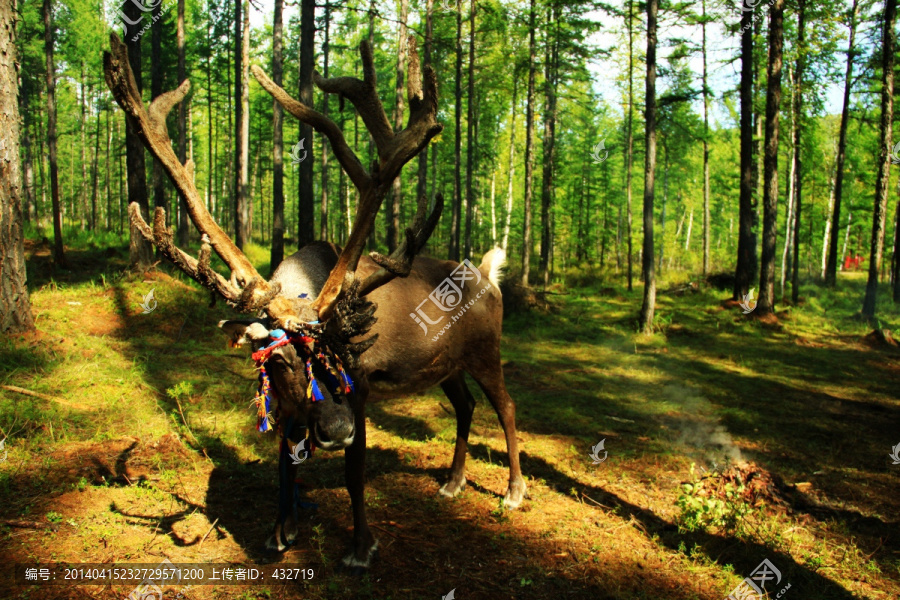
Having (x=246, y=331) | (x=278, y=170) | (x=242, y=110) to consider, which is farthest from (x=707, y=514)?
(x=242, y=110)

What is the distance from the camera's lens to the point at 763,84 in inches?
835

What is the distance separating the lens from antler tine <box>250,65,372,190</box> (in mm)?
4016

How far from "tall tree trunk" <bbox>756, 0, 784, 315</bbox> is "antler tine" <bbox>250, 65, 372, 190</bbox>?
1562 centimetres

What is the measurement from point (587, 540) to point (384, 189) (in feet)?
11.5

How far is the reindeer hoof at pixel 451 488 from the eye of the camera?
17.7ft

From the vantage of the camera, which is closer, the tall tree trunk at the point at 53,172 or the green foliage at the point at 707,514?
the green foliage at the point at 707,514

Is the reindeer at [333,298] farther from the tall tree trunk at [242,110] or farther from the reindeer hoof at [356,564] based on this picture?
the tall tree trunk at [242,110]

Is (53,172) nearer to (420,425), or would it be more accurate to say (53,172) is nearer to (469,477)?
(420,425)

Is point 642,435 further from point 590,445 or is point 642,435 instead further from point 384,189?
point 384,189

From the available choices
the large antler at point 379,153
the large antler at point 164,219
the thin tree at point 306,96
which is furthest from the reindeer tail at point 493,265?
the thin tree at point 306,96

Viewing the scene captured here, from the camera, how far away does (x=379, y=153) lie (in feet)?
13.3

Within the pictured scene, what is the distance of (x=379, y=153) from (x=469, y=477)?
3709 mm

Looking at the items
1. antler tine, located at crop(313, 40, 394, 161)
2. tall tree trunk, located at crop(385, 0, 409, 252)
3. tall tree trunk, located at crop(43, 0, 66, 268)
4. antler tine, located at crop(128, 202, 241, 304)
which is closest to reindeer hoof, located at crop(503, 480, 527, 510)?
antler tine, located at crop(128, 202, 241, 304)

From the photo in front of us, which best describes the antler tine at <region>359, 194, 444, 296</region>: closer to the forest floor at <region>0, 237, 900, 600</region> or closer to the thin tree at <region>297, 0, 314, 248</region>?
the forest floor at <region>0, 237, 900, 600</region>
